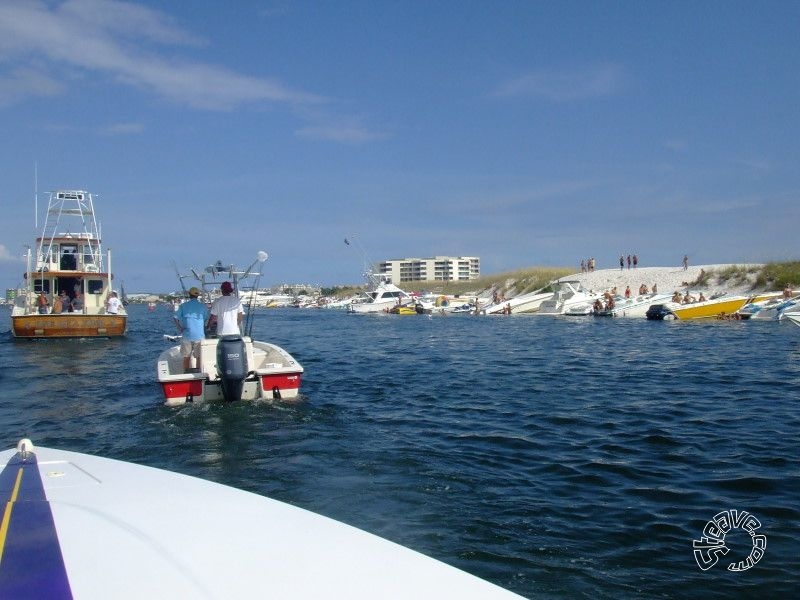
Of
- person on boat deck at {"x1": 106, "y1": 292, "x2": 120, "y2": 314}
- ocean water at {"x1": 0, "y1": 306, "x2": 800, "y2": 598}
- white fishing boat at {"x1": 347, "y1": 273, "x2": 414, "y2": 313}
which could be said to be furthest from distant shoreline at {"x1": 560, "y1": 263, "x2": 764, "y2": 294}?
person on boat deck at {"x1": 106, "y1": 292, "x2": 120, "y2": 314}

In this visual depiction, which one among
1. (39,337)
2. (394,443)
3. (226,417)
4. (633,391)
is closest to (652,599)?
(394,443)

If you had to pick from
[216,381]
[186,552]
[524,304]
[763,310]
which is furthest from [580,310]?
[186,552]

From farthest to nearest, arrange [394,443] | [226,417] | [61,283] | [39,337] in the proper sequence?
[61,283] < [39,337] < [226,417] < [394,443]

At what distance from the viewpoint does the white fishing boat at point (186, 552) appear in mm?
2396

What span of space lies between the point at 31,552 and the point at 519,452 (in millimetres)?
7088

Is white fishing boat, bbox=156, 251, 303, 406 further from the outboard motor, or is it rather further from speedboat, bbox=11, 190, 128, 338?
speedboat, bbox=11, 190, 128, 338

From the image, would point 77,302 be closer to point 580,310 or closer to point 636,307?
point 580,310

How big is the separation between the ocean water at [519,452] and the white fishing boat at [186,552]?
2339 mm

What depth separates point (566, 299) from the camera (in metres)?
51.3

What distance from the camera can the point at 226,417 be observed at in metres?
→ 10.9

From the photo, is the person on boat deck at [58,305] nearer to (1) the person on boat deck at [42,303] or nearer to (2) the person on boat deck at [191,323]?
(1) the person on boat deck at [42,303]

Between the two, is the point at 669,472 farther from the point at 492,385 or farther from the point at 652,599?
the point at 492,385

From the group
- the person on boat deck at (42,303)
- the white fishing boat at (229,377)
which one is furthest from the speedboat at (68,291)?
the white fishing boat at (229,377)

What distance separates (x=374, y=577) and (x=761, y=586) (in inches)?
144
